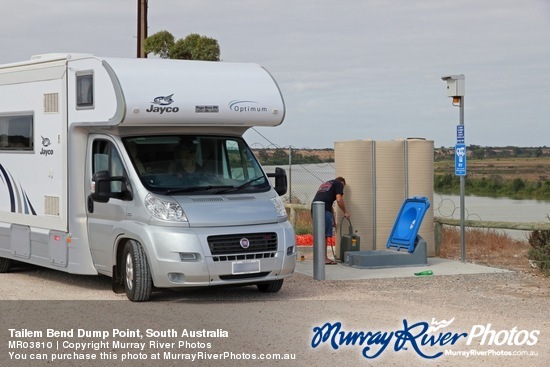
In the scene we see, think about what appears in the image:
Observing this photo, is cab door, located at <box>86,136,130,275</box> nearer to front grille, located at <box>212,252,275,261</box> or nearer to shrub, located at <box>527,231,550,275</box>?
front grille, located at <box>212,252,275,261</box>

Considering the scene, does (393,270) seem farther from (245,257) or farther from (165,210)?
(165,210)

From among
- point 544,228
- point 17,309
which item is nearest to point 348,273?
point 544,228

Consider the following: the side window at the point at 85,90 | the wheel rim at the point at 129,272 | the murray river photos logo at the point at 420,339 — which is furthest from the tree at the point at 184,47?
the murray river photos logo at the point at 420,339

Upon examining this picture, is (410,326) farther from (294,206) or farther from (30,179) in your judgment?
(294,206)

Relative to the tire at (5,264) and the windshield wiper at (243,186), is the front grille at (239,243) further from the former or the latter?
the tire at (5,264)

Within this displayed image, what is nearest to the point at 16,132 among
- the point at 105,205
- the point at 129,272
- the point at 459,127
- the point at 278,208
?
the point at 105,205

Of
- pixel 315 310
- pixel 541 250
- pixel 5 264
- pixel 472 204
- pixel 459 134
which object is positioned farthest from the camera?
pixel 472 204

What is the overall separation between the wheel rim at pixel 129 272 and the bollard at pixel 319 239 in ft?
10.3

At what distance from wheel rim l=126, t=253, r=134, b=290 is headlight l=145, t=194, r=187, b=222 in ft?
2.41

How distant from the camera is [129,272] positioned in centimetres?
1308

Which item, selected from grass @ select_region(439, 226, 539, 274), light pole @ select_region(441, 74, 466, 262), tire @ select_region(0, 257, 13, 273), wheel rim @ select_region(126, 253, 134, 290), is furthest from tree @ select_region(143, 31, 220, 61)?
wheel rim @ select_region(126, 253, 134, 290)

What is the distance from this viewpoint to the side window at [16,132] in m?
15.1

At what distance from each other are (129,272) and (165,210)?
3.39 feet

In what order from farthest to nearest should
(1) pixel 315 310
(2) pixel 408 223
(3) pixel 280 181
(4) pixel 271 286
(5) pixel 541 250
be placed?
(2) pixel 408 223
(5) pixel 541 250
(3) pixel 280 181
(4) pixel 271 286
(1) pixel 315 310
